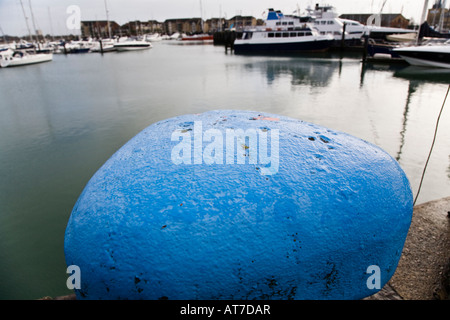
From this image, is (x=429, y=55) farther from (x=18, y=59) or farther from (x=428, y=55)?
(x=18, y=59)

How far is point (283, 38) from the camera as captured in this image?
36.4m

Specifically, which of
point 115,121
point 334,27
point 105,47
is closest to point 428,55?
point 115,121

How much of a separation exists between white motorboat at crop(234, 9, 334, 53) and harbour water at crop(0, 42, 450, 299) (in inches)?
632

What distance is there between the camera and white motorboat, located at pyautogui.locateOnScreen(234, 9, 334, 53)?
35.3 metres

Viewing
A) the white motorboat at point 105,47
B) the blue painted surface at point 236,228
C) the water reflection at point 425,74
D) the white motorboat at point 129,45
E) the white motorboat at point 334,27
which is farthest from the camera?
the white motorboat at point 129,45

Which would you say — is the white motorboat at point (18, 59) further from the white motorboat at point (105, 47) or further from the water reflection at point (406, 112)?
the water reflection at point (406, 112)

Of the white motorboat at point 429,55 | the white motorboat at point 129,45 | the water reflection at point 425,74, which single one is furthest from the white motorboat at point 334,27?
the white motorboat at point 129,45

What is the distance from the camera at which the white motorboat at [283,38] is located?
116 ft

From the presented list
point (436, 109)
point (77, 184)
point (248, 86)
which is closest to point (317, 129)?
point (77, 184)

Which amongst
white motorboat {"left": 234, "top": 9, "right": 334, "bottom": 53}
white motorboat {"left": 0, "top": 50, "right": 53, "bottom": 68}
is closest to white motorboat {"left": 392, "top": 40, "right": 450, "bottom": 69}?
white motorboat {"left": 234, "top": 9, "right": 334, "bottom": 53}

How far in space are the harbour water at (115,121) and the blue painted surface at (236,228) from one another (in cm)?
264

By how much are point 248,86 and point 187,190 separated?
15.7m

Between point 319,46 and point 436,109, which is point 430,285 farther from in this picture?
point 319,46

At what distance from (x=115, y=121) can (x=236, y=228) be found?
9579 mm
